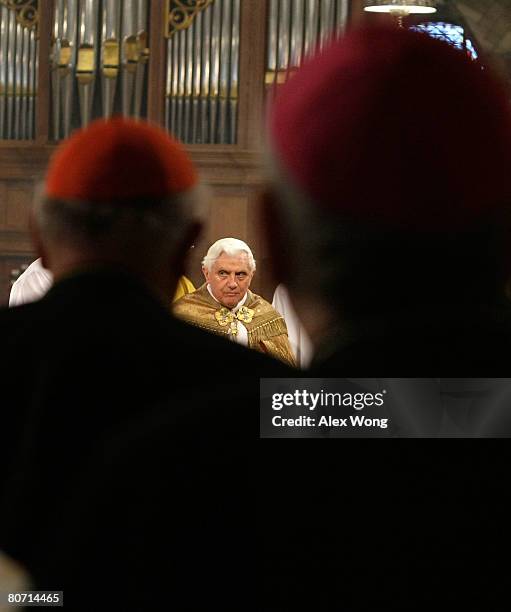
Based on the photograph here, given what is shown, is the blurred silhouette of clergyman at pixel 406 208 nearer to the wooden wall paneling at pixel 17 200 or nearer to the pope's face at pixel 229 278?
the pope's face at pixel 229 278

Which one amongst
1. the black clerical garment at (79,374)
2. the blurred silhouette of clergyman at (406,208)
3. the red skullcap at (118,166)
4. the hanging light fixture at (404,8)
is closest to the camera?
the blurred silhouette of clergyman at (406,208)

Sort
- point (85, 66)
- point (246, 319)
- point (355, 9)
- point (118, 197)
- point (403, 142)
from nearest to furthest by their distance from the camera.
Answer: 1. point (403, 142)
2. point (118, 197)
3. point (246, 319)
4. point (355, 9)
5. point (85, 66)

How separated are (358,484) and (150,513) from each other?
14 centimetres

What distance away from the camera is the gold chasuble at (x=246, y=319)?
6.05 m

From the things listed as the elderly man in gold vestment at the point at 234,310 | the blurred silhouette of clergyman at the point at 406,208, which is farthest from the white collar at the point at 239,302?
the blurred silhouette of clergyman at the point at 406,208

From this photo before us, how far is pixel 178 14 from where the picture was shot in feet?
33.3

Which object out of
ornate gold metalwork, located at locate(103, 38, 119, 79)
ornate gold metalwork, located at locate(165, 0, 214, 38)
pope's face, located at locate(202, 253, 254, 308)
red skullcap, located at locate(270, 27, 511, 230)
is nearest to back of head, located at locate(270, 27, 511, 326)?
red skullcap, located at locate(270, 27, 511, 230)

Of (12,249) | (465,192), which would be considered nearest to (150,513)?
(465,192)

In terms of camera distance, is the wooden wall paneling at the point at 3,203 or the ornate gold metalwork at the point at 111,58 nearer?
the ornate gold metalwork at the point at 111,58

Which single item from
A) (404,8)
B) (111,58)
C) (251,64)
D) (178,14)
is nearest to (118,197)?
(404,8)

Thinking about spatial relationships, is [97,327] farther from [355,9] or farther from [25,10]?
[25,10]

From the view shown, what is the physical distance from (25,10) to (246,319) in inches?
193

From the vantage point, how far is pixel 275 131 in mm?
945

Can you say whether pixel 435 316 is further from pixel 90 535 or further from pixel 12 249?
pixel 12 249
